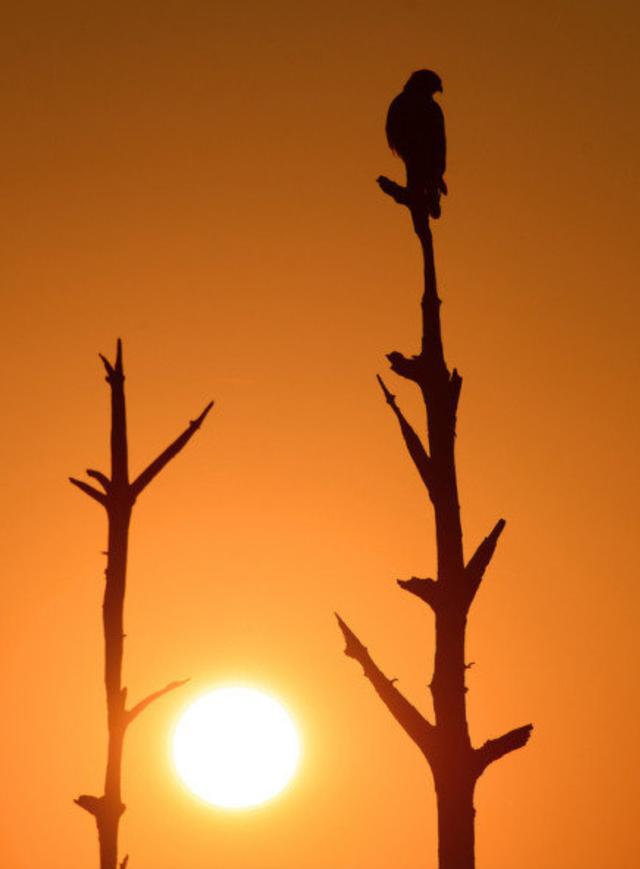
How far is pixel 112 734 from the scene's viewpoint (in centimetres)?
731

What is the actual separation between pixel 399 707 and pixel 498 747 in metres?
0.50

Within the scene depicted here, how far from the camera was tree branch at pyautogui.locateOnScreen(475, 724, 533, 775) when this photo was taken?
17.4 feet

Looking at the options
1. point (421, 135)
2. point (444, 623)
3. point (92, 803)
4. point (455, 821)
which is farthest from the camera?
point (92, 803)

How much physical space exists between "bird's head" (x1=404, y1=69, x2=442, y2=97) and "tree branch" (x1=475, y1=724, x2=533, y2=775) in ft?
13.2

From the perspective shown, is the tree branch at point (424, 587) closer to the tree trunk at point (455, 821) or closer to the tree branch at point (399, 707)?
the tree branch at point (399, 707)

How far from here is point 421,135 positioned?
6.79 m

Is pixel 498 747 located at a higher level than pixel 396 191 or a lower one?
lower

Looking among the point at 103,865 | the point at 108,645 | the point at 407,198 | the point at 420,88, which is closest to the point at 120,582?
the point at 108,645

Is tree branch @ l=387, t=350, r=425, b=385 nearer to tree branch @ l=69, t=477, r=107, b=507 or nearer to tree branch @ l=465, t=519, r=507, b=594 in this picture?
tree branch @ l=465, t=519, r=507, b=594

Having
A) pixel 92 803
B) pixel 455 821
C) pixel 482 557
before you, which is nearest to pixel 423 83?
pixel 482 557

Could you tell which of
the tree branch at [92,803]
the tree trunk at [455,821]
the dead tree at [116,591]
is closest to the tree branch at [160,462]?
the dead tree at [116,591]

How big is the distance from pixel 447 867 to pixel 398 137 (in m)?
4.16

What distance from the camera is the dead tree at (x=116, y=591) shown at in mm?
7262

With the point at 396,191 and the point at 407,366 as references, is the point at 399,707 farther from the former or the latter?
the point at 396,191
